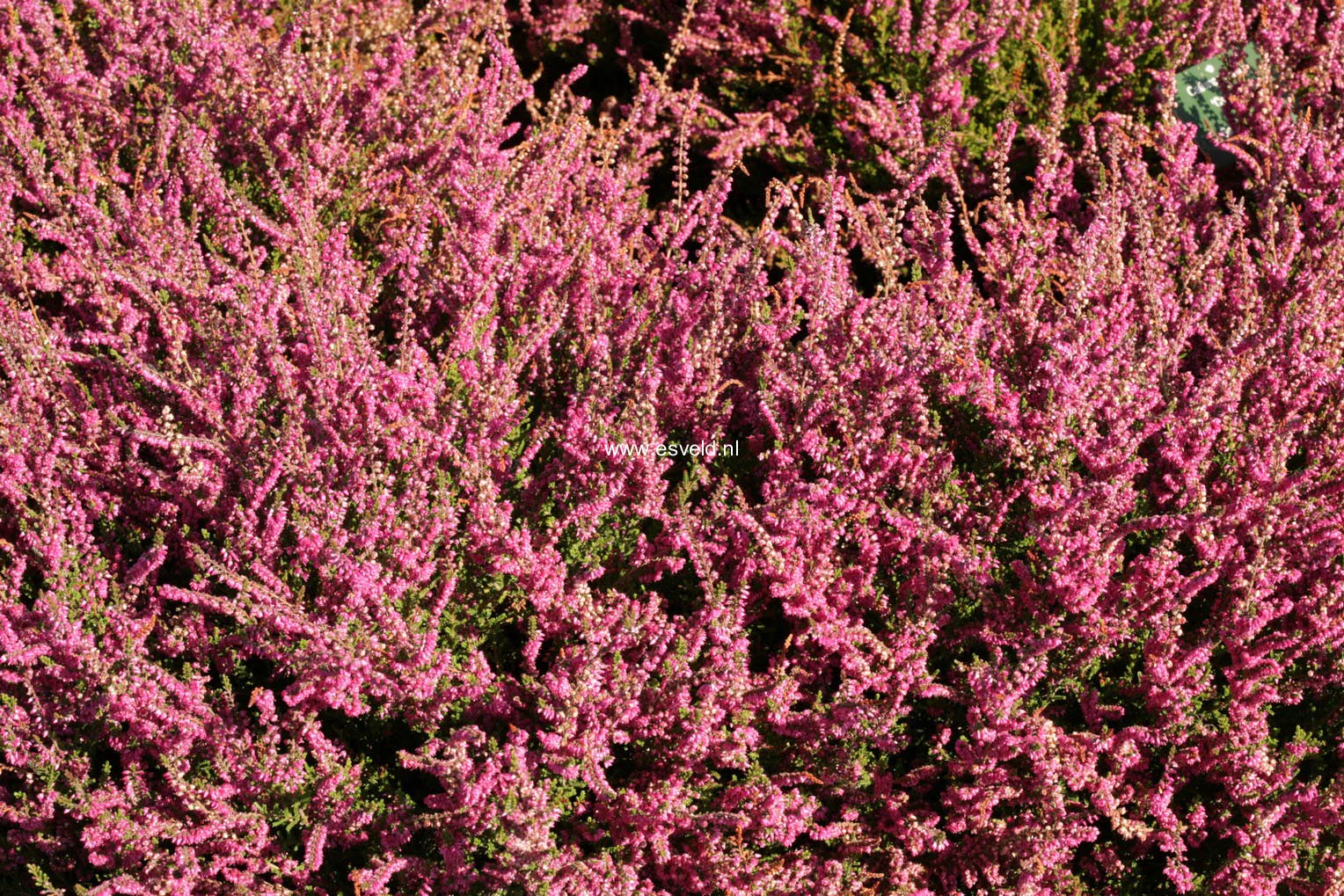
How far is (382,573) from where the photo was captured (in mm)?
2250

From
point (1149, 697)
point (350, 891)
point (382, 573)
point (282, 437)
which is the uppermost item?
point (1149, 697)

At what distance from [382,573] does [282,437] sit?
1.06 feet

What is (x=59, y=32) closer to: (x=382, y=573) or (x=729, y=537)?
(x=382, y=573)

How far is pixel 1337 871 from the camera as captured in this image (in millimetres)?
2178

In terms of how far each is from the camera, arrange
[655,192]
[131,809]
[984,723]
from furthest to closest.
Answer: [655,192], [984,723], [131,809]

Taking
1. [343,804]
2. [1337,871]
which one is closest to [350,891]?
[343,804]

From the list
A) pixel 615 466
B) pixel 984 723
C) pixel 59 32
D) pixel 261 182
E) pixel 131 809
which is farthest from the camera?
pixel 59 32

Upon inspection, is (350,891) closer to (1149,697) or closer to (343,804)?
(343,804)

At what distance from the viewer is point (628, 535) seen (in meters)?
2.49

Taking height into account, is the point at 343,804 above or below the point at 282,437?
below

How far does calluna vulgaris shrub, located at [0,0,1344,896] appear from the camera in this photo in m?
2.13

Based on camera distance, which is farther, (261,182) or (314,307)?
(261,182)

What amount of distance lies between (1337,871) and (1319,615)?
1.55ft

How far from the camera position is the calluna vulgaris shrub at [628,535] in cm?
213
